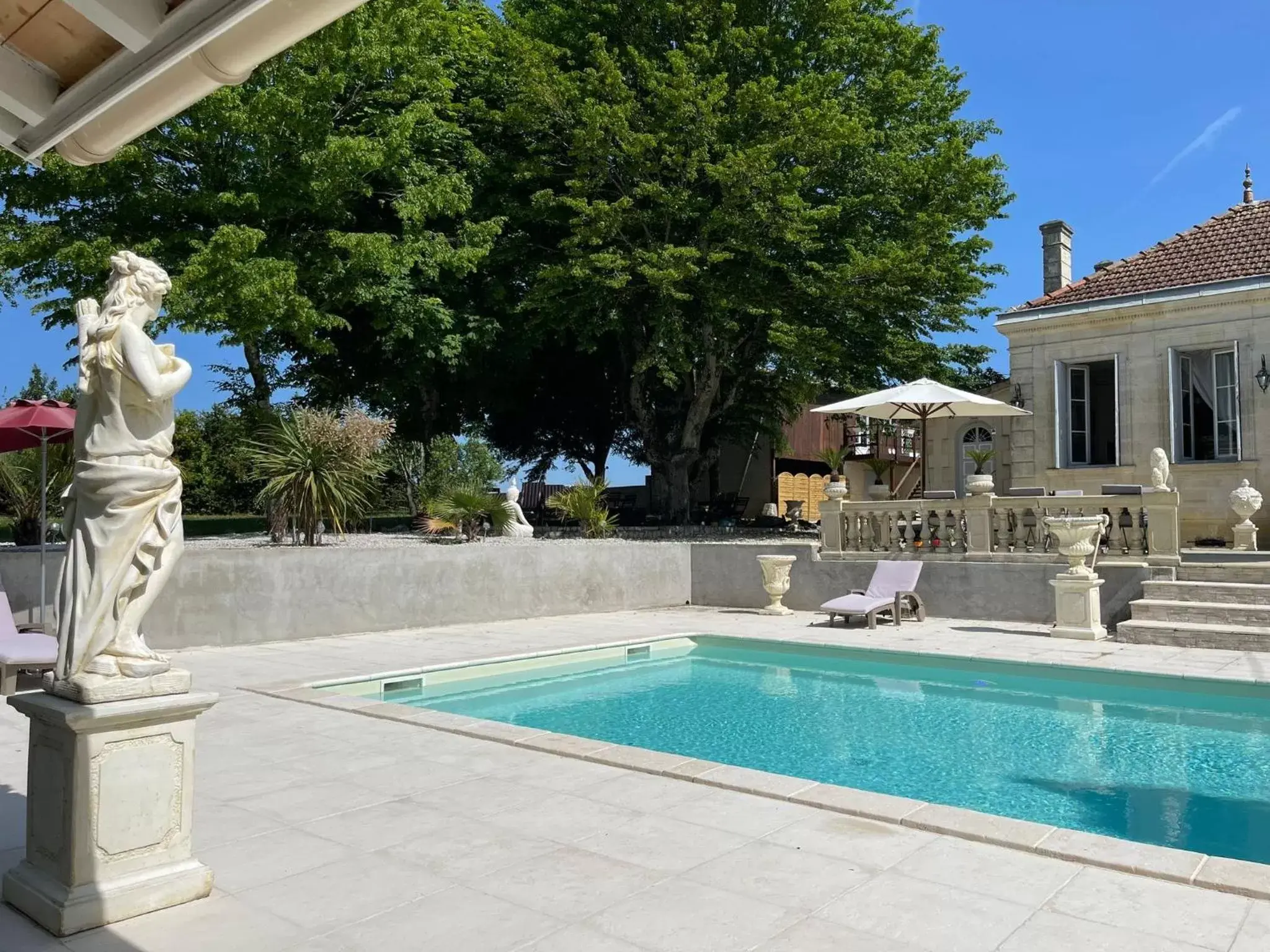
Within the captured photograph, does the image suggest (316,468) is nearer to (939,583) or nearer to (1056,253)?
(939,583)

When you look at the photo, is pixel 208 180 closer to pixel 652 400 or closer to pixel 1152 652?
pixel 652 400

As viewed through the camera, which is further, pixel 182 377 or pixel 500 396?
pixel 500 396

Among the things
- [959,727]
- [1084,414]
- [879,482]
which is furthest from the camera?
[879,482]

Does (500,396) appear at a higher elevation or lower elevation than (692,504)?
higher

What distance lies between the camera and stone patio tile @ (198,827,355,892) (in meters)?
4.05

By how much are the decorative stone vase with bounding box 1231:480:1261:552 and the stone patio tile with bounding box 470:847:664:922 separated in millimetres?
14812

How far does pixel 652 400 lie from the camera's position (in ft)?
86.9

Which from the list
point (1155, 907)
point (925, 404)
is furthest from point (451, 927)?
point (925, 404)

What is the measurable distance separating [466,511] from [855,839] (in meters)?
13.6

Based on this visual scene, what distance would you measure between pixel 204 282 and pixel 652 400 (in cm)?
1304

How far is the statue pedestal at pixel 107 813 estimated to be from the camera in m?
3.59

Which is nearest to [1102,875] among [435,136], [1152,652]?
[1152,652]

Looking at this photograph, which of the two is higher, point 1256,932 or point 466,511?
point 466,511

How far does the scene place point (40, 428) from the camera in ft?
34.7
